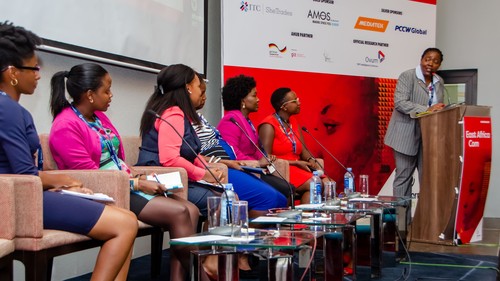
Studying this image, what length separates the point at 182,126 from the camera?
3.51 metres

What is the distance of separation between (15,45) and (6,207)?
65 cm

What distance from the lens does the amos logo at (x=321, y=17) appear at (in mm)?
5973

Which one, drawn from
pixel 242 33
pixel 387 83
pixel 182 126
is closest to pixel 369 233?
pixel 182 126

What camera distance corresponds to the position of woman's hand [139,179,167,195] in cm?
304

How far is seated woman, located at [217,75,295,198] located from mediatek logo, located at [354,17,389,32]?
1.98 metres

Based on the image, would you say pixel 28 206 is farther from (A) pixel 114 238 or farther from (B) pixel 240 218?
(B) pixel 240 218

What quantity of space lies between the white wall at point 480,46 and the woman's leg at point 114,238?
5532 mm

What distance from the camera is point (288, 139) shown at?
16.6 ft

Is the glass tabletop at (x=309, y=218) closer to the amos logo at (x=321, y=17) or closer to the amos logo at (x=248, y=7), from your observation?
the amos logo at (x=248, y=7)

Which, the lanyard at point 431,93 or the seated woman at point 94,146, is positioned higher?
the lanyard at point 431,93

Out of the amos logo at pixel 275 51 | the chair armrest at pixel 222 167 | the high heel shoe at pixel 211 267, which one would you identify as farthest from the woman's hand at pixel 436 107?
the high heel shoe at pixel 211 267

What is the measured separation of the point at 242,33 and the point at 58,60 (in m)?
2.06

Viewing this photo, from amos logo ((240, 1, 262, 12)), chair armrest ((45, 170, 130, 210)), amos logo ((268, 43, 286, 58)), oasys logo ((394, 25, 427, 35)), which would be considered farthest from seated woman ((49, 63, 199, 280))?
oasys logo ((394, 25, 427, 35))

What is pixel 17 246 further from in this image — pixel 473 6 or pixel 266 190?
pixel 473 6
